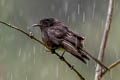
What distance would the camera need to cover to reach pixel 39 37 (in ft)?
77.2

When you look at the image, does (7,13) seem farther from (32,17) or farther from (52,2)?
(52,2)

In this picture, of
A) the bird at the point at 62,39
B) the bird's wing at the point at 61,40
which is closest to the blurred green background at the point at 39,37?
the bird at the point at 62,39

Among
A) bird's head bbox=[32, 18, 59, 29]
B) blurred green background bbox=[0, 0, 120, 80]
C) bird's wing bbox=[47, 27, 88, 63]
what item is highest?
bird's wing bbox=[47, 27, 88, 63]

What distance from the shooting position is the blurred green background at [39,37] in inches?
830

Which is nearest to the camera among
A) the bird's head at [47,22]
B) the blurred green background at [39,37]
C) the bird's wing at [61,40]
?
the bird's wing at [61,40]

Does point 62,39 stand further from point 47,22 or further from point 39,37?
point 39,37

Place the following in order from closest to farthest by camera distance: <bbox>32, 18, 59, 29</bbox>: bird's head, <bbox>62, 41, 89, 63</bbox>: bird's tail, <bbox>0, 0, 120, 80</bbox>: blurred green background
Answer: <bbox>62, 41, 89, 63</bbox>: bird's tail
<bbox>32, 18, 59, 29</bbox>: bird's head
<bbox>0, 0, 120, 80</bbox>: blurred green background

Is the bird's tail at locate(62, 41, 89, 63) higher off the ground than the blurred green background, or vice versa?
the bird's tail at locate(62, 41, 89, 63)

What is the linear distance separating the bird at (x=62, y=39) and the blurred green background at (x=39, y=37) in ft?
22.6

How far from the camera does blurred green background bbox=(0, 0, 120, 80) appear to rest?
2108cm

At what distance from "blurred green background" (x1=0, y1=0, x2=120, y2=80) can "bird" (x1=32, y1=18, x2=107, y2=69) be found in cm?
688

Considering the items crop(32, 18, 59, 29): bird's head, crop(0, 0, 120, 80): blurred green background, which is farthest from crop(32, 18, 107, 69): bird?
crop(0, 0, 120, 80): blurred green background

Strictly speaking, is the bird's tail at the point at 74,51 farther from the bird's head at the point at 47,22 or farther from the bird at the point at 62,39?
the bird's head at the point at 47,22

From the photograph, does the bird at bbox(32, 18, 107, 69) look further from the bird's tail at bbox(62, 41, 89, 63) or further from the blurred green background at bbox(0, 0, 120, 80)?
the blurred green background at bbox(0, 0, 120, 80)
